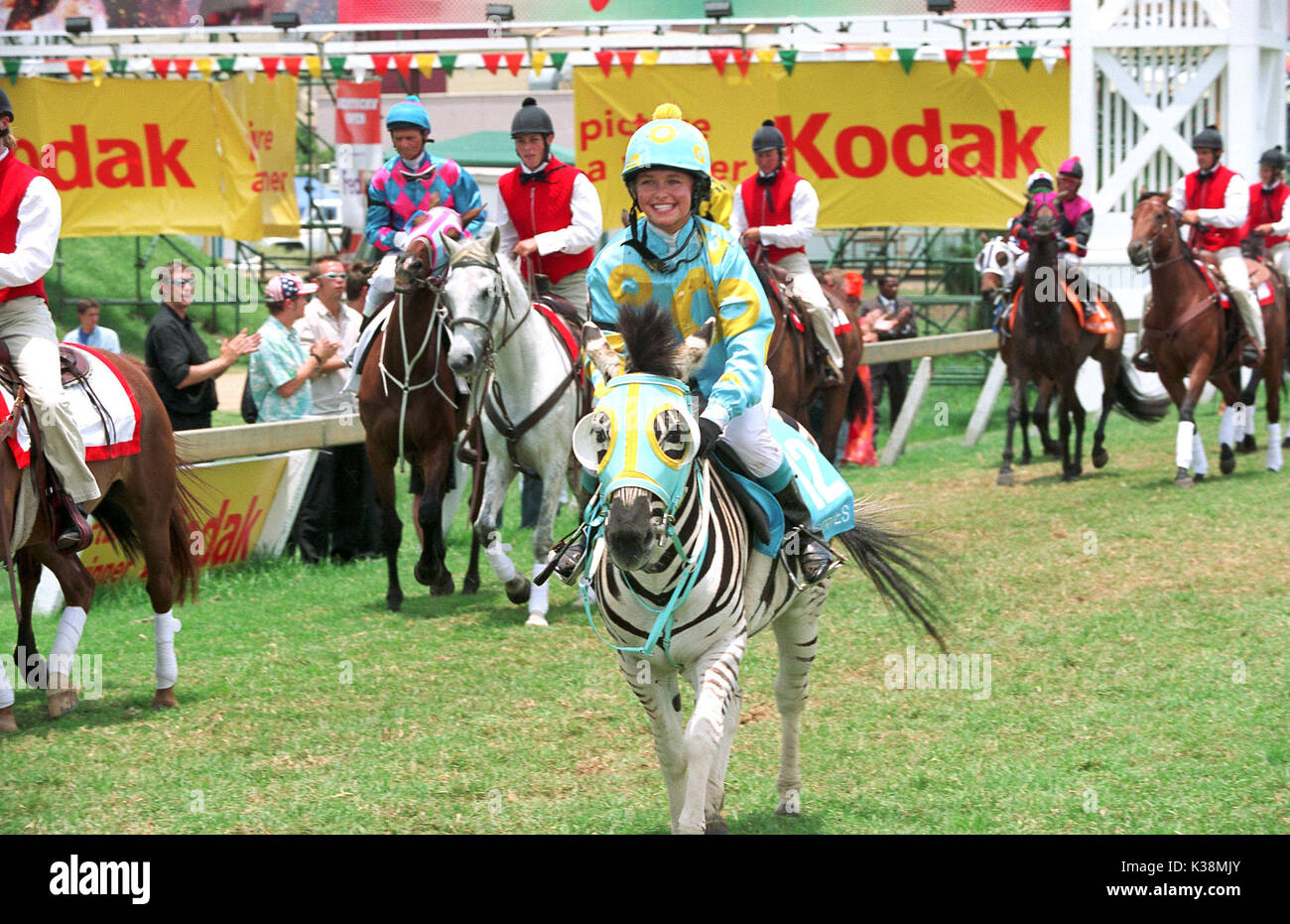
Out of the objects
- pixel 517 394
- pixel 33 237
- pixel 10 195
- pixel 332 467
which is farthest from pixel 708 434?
pixel 332 467

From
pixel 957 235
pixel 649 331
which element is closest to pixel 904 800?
pixel 649 331

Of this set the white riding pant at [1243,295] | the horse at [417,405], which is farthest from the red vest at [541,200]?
the white riding pant at [1243,295]

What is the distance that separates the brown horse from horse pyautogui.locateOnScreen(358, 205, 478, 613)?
2.14 metres

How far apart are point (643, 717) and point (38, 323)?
3210 millimetres

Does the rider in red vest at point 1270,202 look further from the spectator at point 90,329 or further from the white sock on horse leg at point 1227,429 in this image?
the spectator at point 90,329

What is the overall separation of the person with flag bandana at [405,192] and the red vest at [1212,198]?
6.91 m

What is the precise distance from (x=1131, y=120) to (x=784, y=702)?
14.3 m

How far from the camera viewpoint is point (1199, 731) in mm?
6332

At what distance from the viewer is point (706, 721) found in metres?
4.36

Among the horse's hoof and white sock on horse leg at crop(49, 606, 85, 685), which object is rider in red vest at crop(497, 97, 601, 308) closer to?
the horse's hoof

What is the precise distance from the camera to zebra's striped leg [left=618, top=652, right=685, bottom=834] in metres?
4.66

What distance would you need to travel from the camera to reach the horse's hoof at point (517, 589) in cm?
854

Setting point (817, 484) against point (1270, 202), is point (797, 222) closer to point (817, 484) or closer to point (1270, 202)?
point (1270, 202)
